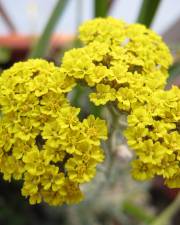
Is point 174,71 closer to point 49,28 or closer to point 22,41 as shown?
point 49,28

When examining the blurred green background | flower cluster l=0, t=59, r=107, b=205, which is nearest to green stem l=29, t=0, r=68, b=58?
the blurred green background

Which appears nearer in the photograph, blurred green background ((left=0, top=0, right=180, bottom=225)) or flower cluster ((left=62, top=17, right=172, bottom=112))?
flower cluster ((left=62, top=17, right=172, bottom=112))

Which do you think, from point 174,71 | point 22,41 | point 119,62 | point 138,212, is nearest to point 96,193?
point 138,212

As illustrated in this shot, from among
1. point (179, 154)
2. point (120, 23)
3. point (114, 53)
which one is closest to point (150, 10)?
point (120, 23)

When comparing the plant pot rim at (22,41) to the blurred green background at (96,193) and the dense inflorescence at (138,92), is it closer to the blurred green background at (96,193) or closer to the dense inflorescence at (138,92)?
the blurred green background at (96,193)

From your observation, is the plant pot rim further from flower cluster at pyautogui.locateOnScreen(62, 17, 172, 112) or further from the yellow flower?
the yellow flower

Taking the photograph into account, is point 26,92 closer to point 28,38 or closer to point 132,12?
point 28,38

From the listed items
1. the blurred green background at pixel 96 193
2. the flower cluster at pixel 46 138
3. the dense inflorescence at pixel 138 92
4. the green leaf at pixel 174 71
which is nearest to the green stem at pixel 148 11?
the blurred green background at pixel 96 193
